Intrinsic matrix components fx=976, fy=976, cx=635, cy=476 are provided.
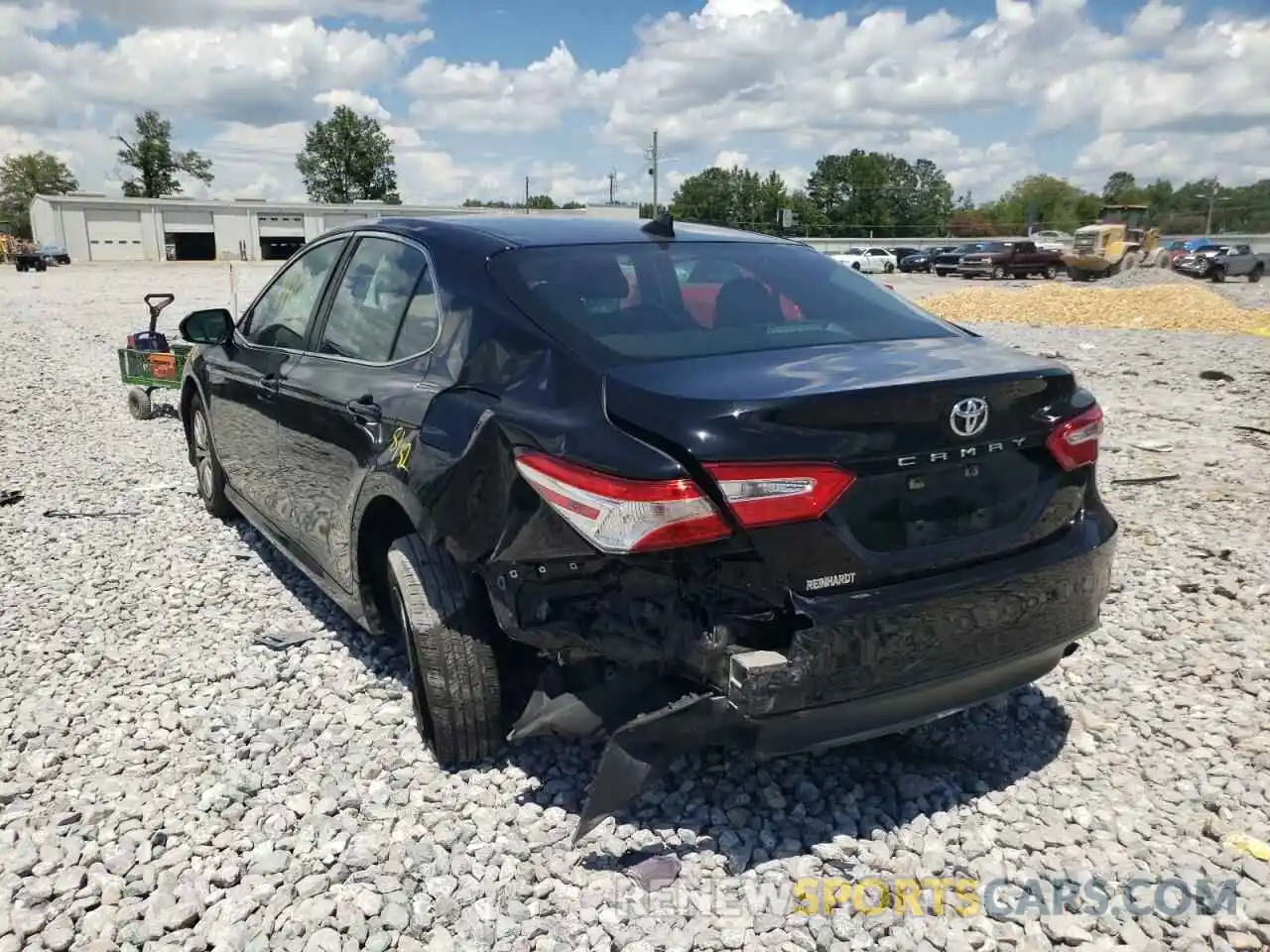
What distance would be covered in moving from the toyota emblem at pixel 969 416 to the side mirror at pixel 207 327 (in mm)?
4052

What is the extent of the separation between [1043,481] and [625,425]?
124 cm

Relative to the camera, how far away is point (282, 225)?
77312 mm

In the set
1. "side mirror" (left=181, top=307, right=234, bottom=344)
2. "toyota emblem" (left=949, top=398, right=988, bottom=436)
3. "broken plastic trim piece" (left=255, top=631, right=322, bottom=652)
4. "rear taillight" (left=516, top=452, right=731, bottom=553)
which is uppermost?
"side mirror" (left=181, top=307, right=234, bottom=344)

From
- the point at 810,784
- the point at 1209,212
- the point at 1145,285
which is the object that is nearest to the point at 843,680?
the point at 810,784

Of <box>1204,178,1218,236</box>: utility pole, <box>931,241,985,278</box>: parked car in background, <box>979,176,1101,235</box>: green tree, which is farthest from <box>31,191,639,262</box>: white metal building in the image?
<box>979,176,1101,235</box>: green tree

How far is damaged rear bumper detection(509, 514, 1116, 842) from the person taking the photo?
7.79ft

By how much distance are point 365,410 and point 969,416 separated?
200 centimetres

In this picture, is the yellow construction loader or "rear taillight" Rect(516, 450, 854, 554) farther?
the yellow construction loader

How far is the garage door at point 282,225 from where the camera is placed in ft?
250

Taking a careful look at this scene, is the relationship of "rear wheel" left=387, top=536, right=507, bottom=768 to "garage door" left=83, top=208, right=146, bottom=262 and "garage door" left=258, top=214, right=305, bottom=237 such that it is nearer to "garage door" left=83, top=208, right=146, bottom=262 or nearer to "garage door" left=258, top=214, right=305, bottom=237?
"garage door" left=83, top=208, right=146, bottom=262

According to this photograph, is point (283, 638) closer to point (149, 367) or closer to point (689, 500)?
point (689, 500)

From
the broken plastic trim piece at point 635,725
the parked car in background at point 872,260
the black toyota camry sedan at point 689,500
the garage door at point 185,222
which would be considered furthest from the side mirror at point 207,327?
the garage door at point 185,222

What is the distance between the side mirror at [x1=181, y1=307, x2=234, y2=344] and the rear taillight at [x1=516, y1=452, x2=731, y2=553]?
352 cm

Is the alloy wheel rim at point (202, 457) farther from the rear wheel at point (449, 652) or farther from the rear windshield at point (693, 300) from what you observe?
the rear windshield at point (693, 300)
